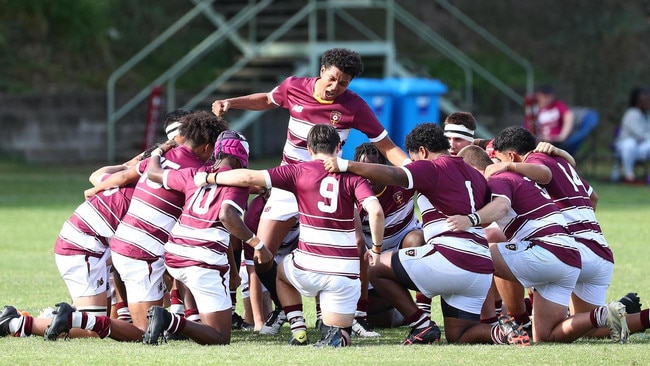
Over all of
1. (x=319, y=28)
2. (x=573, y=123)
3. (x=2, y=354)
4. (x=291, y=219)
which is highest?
(x=319, y=28)

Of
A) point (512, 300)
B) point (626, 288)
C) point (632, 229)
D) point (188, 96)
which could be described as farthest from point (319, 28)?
point (512, 300)

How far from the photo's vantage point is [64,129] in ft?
74.2

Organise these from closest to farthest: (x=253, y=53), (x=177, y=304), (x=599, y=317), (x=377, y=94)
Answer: (x=599, y=317)
(x=177, y=304)
(x=377, y=94)
(x=253, y=53)

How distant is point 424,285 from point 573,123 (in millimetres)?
13875

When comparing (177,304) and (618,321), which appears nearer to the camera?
(618,321)

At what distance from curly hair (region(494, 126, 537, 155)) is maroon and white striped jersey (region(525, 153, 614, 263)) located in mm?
69

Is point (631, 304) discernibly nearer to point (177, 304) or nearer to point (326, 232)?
point (326, 232)

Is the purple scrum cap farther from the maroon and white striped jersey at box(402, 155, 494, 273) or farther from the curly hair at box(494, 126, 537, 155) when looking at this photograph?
the curly hair at box(494, 126, 537, 155)

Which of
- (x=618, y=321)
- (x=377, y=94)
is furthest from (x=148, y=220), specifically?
(x=377, y=94)

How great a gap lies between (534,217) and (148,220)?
102 inches

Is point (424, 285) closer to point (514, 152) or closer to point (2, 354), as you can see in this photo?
point (514, 152)

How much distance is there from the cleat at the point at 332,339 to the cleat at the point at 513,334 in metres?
1.01

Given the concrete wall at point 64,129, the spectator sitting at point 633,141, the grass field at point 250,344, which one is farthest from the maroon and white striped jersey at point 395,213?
the concrete wall at point 64,129

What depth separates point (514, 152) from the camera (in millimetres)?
8508
